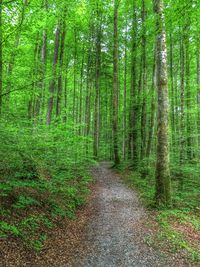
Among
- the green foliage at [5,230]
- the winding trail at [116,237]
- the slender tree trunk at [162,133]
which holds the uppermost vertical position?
the slender tree trunk at [162,133]

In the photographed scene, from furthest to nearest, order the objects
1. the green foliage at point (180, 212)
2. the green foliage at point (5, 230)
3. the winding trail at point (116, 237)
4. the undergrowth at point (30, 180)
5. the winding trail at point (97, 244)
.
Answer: the green foliage at point (180, 212)
the undergrowth at point (30, 180)
the winding trail at point (116, 237)
the winding trail at point (97, 244)
the green foliage at point (5, 230)

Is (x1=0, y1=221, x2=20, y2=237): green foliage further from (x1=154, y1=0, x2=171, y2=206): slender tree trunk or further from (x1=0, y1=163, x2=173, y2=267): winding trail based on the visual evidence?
(x1=154, y1=0, x2=171, y2=206): slender tree trunk

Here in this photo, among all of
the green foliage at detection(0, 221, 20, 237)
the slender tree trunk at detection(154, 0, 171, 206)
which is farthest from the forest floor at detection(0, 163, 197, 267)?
the slender tree trunk at detection(154, 0, 171, 206)

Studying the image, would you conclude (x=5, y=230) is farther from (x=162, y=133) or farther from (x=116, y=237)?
(x=162, y=133)

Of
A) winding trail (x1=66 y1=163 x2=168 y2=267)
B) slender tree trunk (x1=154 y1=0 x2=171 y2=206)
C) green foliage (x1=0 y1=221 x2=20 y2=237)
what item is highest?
slender tree trunk (x1=154 y1=0 x2=171 y2=206)

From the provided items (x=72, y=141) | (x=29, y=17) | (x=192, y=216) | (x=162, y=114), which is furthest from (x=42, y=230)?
(x=29, y=17)

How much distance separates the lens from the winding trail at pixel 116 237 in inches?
176

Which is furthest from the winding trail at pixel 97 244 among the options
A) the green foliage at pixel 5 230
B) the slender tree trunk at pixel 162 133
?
the slender tree trunk at pixel 162 133

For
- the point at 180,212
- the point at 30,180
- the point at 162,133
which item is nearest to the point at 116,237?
the point at 180,212

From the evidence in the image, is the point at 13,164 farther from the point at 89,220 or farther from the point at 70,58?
the point at 70,58

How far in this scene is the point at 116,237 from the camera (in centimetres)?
555

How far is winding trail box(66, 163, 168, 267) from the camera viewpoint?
4.47 metres

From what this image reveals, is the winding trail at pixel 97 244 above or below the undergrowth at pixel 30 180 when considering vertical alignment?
below

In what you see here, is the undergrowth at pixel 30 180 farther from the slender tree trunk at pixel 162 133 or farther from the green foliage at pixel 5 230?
the slender tree trunk at pixel 162 133
